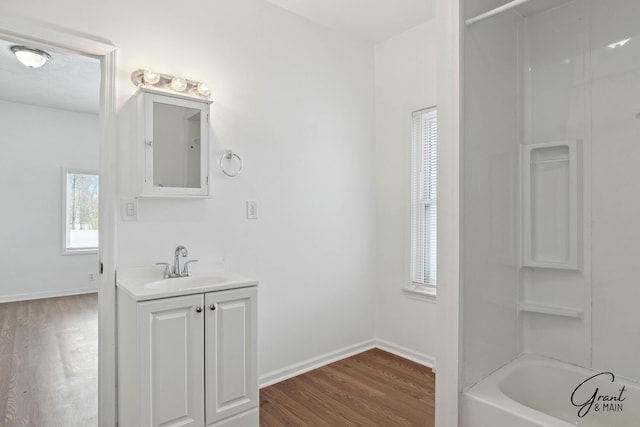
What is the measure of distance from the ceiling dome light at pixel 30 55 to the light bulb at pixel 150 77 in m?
1.92

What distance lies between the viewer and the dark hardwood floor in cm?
228

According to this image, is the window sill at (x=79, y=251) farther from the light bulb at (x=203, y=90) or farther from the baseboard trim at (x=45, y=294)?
the light bulb at (x=203, y=90)

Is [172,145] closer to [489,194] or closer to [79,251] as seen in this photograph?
[489,194]

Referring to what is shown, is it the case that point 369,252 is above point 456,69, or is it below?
below

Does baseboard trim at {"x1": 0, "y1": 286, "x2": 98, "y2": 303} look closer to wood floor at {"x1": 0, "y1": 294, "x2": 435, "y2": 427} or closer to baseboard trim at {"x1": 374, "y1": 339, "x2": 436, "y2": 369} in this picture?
wood floor at {"x1": 0, "y1": 294, "x2": 435, "y2": 427}

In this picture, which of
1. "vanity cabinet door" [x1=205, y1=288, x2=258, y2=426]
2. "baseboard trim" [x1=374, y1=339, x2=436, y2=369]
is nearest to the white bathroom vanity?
"vanity cabinet door" [x1=205, y1=288, x2=258, y2=426]

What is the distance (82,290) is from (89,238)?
2.67ft

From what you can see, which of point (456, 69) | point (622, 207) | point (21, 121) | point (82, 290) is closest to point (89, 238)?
point (82, 290)

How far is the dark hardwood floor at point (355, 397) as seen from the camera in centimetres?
228

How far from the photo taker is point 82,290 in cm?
597

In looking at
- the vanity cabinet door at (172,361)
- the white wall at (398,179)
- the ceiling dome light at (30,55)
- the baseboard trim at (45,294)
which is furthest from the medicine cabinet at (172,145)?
the baseboard trim at (45,294)

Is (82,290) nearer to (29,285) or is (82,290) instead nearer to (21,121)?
(29,285)

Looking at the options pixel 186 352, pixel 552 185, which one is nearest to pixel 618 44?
pixel 552 185

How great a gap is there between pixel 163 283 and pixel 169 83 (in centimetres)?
118
